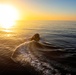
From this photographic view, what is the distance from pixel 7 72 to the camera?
1488 centimetres

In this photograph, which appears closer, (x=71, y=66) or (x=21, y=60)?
(x=71, y=66)

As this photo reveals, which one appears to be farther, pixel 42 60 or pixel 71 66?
pixel 42 60

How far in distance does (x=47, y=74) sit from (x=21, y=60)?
5.82 metres

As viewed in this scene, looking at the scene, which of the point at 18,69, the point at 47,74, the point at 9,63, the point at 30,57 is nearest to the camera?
the point at 47,74

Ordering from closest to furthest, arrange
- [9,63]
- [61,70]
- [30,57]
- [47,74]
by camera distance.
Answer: [47,74], [61,70], [9,63], [30,57]

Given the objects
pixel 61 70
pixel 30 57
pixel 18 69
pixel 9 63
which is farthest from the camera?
pixel 30 57

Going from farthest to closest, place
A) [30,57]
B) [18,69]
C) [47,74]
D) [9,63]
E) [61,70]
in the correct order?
[30,57]
[9,63]
[18,69]
[61,70]
[47,74]

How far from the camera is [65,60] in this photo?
18109 millimetres

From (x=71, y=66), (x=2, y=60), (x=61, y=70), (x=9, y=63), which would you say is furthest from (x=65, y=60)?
(x=2, y=60)

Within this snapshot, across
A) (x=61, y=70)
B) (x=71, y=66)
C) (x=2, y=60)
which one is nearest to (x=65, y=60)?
(x=71, y=66)

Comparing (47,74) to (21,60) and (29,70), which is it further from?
(21,60)

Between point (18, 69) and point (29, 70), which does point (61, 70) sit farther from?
point (18, 69)

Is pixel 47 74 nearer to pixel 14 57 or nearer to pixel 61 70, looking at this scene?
pixel 61 70

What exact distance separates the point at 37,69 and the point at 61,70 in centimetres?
248
